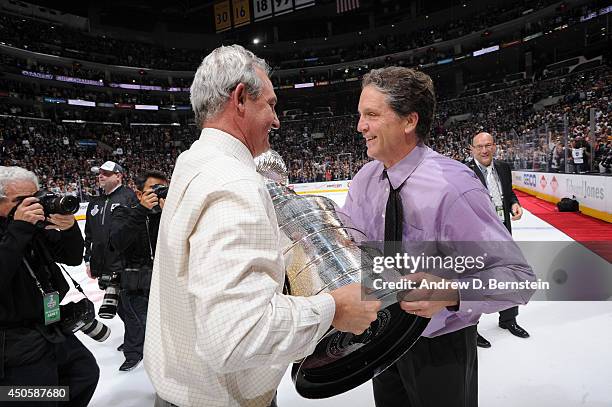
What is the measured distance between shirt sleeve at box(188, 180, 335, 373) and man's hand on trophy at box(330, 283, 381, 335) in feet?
0.18

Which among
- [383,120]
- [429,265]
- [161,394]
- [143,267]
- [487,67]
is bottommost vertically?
[143,267]

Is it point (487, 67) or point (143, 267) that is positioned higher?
point (487, 67)

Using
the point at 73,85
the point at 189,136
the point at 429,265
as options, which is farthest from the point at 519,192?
the point at 73,85

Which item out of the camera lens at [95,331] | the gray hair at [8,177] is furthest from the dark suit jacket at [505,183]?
the gray hair at [8,177]

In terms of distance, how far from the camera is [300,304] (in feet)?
2.66

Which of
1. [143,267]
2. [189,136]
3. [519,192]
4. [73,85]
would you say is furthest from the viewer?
[189,136]

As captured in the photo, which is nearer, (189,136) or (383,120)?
(383,120)

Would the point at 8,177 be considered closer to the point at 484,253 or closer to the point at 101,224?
the point at 101,224

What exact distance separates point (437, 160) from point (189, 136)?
A: 33.0 meters

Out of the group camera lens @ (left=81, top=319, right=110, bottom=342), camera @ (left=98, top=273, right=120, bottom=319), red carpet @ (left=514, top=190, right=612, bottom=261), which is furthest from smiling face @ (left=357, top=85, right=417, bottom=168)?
red carpet @ (left=514, top=190, right=612, bottom=261)

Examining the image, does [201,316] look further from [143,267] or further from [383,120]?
[143,267]

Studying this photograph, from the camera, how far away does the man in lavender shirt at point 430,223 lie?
1156 mm

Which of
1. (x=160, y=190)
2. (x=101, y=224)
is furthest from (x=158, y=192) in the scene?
(x=101, y=224)

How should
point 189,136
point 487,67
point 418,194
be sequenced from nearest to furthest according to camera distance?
point 418,194, point 487,67, point 189,136
